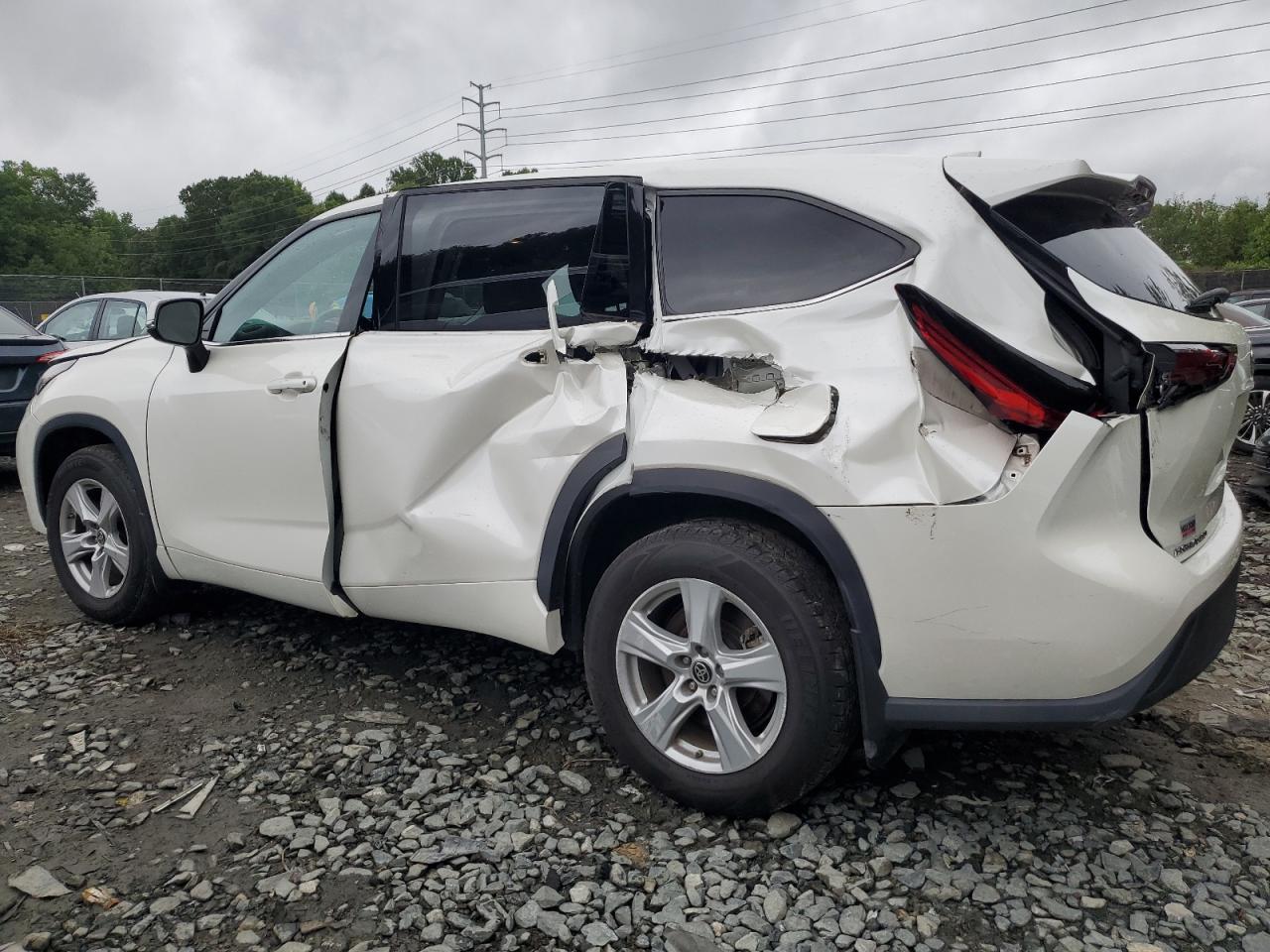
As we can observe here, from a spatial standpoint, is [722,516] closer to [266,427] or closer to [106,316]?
[266,427]

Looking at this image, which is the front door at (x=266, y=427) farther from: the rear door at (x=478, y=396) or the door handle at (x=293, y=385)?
the rear door at (x=478, y=396)

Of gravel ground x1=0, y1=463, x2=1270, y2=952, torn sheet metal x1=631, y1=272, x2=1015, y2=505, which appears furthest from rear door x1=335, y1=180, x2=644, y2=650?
gravel ground x1=0, y1=463, x2=1270, y2=952


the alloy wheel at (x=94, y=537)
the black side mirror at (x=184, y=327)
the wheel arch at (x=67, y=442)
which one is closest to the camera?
the black side mirror at (x=184, y=327)

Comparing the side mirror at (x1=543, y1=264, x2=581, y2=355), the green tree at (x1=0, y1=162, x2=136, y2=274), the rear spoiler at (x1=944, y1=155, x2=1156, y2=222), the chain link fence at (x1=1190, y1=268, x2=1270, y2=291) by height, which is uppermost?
the green tree at (x1=0, y1=162, x2=136, y2=274)

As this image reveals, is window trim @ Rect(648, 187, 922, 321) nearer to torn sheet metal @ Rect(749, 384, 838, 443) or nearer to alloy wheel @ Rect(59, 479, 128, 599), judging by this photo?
torn sheet metal @ Rect(749, 384, 838, 443)

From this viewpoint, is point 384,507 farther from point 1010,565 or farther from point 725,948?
point 1010,565

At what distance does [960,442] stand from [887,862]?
3.60 feet

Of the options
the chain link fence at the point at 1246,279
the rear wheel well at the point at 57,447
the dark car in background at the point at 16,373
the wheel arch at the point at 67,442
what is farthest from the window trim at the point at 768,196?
the chain link fence at the point at 1246,279

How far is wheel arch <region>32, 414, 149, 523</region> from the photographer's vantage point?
388cm

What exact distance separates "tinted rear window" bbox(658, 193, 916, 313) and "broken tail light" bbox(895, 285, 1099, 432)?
0.80 feet

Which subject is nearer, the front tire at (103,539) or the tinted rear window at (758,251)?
the tinted rear window at (758,251)

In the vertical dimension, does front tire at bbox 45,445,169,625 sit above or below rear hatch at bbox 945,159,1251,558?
below

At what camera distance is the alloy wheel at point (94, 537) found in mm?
4059

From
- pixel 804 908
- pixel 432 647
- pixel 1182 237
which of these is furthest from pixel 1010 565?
pixel 1182 237
